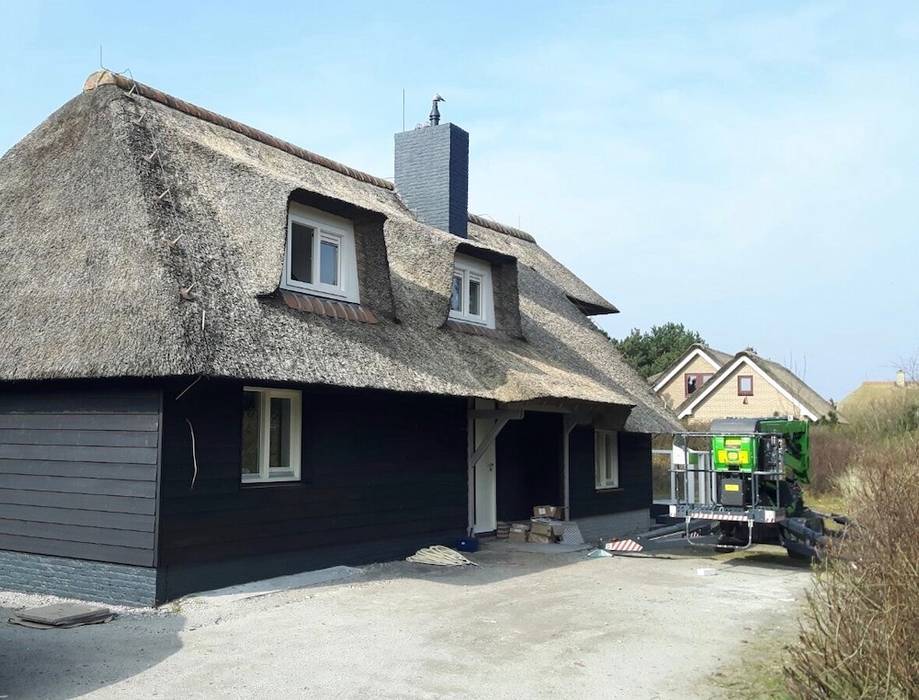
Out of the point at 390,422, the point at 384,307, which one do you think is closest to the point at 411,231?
the point at 384,307

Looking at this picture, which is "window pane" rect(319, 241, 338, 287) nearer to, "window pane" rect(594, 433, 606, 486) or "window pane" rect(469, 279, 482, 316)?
"window pane" rect(469, 279, 482, 316)

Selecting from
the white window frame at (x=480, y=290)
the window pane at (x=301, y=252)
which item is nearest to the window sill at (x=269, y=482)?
the window pane at (x=301, y=252)

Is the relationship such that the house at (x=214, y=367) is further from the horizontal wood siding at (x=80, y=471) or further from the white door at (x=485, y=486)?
the white door at (x=485, y=486)

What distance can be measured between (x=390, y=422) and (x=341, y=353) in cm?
195

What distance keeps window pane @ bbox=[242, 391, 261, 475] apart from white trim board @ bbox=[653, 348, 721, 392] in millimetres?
38758

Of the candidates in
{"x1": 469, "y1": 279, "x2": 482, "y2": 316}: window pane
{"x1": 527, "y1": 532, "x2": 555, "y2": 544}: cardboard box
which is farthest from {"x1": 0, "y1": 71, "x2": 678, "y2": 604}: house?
{"x1": 527, "y1": 532, "x2": 555, "y2": 544}: cardboard box

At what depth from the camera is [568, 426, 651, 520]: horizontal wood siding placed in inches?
650

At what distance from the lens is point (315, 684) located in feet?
20.3

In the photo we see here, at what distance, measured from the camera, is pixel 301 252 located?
1134 centimetres

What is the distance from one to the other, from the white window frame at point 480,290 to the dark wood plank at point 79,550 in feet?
21.2

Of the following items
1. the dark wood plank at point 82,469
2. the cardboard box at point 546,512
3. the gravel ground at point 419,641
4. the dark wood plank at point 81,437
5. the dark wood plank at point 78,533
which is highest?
the dark wood plank at point 81,437

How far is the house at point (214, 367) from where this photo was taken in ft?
29.3

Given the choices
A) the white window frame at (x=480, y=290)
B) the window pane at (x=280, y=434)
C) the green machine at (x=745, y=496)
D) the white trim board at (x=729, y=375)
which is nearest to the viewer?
the window pane at (x=280, y=434)

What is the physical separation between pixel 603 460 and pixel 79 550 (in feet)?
37.5
